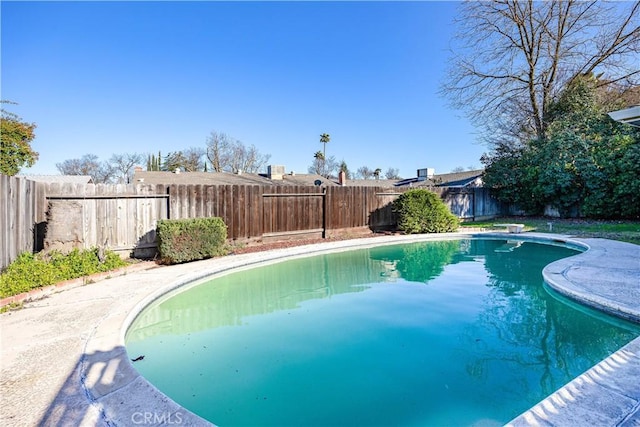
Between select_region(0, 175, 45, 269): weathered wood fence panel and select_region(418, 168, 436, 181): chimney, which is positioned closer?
select_region(0, 175, 45, 269): weathered wood fence panel

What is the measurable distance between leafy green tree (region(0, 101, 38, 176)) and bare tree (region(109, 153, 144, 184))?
19.5 metres

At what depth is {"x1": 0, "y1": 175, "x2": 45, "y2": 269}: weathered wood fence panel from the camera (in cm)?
509

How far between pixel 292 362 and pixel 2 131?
24.5 meters

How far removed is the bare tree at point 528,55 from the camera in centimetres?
1677

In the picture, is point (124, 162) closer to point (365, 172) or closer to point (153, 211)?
point (365, 172)

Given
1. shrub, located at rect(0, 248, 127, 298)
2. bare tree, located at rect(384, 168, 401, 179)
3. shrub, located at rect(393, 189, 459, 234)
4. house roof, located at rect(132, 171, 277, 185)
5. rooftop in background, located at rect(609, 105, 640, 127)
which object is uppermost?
bare tree, located at rect(384, 168, 401, 179)

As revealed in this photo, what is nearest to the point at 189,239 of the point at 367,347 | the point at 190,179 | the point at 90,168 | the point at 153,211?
the point at 153,211

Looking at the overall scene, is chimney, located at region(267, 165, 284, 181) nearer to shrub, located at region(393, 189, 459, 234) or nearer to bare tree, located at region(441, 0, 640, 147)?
bare tree, located at region(441, 0, 640, 147)

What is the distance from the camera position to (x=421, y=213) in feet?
42.7

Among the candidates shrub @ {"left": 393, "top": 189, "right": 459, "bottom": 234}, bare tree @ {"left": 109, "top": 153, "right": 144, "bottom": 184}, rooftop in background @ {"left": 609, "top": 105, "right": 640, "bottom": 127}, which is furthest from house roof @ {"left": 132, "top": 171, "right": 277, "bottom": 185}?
bare tree @ {"left": 109, "top": 153, "right": 144, "bottom": 184}

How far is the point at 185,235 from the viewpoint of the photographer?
7.89m

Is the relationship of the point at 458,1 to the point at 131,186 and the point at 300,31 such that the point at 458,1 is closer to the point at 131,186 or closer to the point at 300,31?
the point at 300,31

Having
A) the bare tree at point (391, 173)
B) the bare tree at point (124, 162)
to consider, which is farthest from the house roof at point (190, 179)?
the bare tree at point (391, 173)

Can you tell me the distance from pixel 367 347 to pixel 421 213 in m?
9.86
